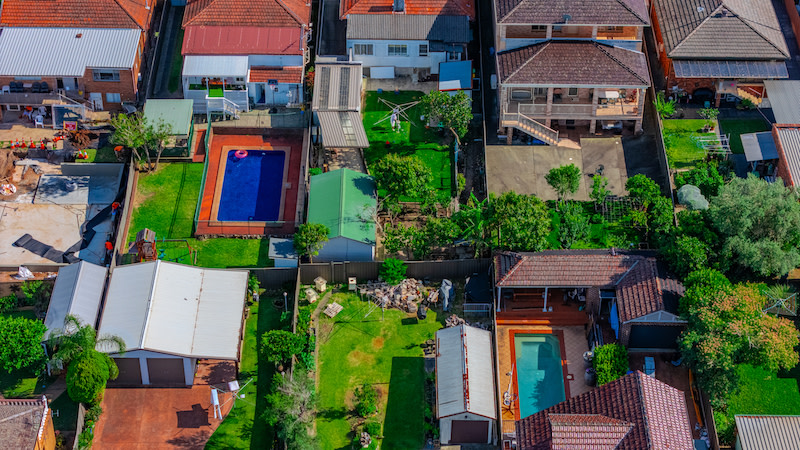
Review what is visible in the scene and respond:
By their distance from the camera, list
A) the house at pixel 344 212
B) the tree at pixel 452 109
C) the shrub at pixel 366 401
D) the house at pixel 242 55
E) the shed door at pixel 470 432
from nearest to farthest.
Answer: the shed door at pixel 470 432 → the shrub at pixel 366 401 → the house at pixel 344 212 → the tree at pixel 452 109 → the house at pixel 242 55

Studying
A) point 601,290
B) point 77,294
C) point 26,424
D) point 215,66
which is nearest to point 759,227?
point 601,290

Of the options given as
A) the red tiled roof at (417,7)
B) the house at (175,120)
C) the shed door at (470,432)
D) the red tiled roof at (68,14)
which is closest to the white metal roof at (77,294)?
the house at (175,120)

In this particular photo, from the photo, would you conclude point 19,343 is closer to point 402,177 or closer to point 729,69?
point 402,177

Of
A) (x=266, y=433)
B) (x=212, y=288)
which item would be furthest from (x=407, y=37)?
(x=266, y=433)

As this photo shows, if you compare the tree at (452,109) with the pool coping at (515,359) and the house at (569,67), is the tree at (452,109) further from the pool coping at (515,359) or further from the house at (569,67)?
the pool coping at (515,359)

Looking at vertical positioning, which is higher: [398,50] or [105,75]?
[398,50]

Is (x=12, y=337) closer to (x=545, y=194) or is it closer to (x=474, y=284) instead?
(x=474, y=284)

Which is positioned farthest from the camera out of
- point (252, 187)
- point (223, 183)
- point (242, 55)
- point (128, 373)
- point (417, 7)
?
point (417, 7)
